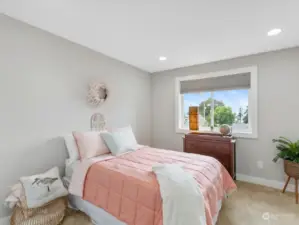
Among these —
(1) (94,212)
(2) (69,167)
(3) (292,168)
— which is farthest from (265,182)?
(2) (69,167)

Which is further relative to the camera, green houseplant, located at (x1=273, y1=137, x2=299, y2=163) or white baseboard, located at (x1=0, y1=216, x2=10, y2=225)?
green houseplant, located at (x1=273, y1=137, x2=299, y2=163)

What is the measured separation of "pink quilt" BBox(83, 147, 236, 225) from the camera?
4.66 feet

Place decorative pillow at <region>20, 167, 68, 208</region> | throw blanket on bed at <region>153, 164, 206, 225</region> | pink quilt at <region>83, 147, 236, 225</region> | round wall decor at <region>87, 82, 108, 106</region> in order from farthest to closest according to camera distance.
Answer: round wall decor at <region>87, 82, 108, 106</region> < decorative pillow at <region>20, 167, 68, 208</region> < pink quilt at <region>83, 147, 236, 225</region> < throw blanket on bed at <region>153, 164, 206, 225</region>

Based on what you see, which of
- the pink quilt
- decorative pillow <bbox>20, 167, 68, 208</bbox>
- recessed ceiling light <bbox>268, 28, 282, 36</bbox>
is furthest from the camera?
recessed ceiling light <bbox>268, 28, 282, 36</bbox>

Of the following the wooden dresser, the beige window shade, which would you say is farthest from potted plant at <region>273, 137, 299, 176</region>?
the beige window shade

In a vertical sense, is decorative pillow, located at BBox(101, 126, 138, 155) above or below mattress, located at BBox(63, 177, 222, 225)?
above

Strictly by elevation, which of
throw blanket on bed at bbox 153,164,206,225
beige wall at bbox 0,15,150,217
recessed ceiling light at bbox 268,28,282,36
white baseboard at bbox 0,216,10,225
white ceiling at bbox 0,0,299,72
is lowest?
white baseboard at bbox 0,216,10,225

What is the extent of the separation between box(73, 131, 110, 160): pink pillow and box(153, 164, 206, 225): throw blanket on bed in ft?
4.04

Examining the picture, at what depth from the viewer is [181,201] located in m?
1.32

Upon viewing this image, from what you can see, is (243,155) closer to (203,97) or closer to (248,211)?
(248,211)

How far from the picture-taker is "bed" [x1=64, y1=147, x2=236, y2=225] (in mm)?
1440

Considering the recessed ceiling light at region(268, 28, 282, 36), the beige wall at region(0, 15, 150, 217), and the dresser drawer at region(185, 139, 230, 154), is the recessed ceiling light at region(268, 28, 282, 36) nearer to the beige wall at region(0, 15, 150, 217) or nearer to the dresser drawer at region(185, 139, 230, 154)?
the dresser drawer at region(185, 139, 230, 154)

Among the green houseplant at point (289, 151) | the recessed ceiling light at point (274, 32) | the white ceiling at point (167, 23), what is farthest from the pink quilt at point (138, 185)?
the recessed ceiling light at point (274, 32)

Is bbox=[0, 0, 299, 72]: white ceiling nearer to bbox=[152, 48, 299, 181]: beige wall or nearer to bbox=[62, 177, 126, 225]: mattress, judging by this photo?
bbox=[152, 48, 299, 181]: beige wall
